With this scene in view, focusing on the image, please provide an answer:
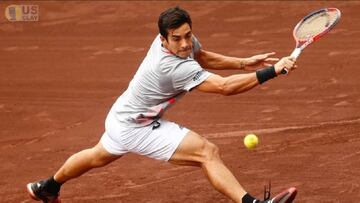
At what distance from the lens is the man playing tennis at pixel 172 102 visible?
21.0ft

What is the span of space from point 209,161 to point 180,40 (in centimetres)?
94

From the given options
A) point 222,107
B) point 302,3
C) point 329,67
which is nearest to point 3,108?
point 222,107

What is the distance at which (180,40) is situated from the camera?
21.1 feet

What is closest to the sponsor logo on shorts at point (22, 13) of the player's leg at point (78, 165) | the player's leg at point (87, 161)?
the player's leg at point (78, 165)

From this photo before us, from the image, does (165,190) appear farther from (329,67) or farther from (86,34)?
→ (86,34)

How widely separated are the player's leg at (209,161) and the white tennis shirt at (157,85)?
358 mm

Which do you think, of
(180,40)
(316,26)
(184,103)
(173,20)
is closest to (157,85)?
(180,40)

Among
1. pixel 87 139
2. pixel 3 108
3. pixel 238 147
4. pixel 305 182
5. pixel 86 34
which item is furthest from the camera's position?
pixel 86 34

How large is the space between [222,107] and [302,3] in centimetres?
454

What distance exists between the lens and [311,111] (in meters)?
9.86

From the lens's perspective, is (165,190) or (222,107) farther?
(222,107)

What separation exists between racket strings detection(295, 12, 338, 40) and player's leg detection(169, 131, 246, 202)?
1.24 m

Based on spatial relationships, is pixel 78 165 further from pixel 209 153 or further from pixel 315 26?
pixel 315 26

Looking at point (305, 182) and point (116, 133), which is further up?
point (116, 133)
